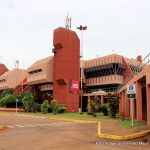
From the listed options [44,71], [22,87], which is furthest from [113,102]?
[22,87]

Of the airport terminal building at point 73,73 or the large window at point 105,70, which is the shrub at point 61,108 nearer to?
the airport terminal building at point 73,73

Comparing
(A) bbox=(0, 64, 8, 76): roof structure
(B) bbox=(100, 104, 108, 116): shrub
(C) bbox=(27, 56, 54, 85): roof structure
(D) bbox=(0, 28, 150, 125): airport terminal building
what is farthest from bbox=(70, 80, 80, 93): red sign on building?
(A) bbox=(0, 64, 8, 76): roof structure

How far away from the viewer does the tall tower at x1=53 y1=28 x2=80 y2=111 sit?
52.2 metres

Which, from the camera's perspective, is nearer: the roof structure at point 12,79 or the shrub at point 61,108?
the shrub at point 61,108

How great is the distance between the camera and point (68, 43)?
5291 centimetres

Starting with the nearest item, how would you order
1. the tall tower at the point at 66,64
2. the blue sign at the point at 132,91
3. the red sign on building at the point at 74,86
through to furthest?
1. the blue sign at the point at 132,91
2. the tall tower at the point at 66,64
3. the red sign on building at the point at 74,86

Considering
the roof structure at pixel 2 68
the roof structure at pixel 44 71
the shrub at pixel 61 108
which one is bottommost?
the shrub at pixel 61 108

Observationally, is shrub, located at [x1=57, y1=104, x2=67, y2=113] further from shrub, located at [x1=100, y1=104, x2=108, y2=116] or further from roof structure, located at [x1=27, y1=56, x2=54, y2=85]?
shrub, located at [x1=100, y1=104, x2=108, y2=116]

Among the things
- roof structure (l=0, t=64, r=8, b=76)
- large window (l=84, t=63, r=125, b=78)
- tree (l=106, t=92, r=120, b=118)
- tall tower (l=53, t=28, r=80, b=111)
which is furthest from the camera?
roof structure (l=0, t=64, r=8, b=76)

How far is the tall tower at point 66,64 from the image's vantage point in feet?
171

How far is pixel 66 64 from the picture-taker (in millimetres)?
52156

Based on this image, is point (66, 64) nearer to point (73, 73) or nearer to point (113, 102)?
point (73, 73)

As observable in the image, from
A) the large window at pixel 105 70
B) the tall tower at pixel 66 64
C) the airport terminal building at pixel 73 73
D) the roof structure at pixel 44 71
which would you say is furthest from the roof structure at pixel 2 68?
the tall tower at pixel 66 64

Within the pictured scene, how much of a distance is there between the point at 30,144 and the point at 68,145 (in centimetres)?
162
